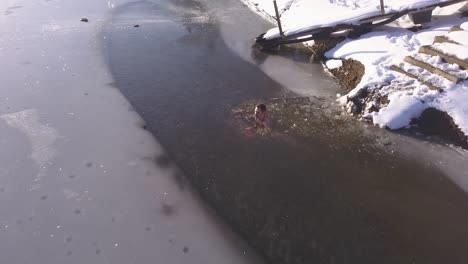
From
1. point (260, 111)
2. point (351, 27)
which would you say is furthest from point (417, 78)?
point (260, 111)

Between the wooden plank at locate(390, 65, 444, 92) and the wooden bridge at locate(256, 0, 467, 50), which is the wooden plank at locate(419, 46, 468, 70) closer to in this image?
the wooden plank at locate(390, 65, 444, 92)

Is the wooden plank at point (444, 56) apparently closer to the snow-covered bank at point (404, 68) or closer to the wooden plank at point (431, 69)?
the snow-covered bank at point (404, 68)

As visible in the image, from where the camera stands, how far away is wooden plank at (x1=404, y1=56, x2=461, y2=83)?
29.1 feet

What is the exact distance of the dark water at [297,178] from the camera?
6250mm

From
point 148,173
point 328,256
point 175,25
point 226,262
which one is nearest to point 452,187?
point 328,256

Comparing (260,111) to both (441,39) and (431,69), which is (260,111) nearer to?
(431,69)

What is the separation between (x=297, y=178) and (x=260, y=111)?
194 cm

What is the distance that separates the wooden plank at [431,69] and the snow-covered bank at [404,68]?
95mm

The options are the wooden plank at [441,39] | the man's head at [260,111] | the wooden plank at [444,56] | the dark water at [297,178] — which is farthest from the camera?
the wooden plank at [441,39]

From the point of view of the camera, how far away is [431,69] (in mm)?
9367

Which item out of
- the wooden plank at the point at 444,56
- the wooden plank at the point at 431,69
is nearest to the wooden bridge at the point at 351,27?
the wooden plank at the point at 444,56

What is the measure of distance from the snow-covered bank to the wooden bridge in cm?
21

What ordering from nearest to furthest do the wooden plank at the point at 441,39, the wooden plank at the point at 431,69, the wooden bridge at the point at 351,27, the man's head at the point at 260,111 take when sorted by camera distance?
the man's head at the point at 260,111 < the wooden plank at the point at 431,69 < the wooden plank at the point at 441,39 < the wooden bridge at the point at 351,27

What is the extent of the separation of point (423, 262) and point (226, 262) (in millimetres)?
3056
